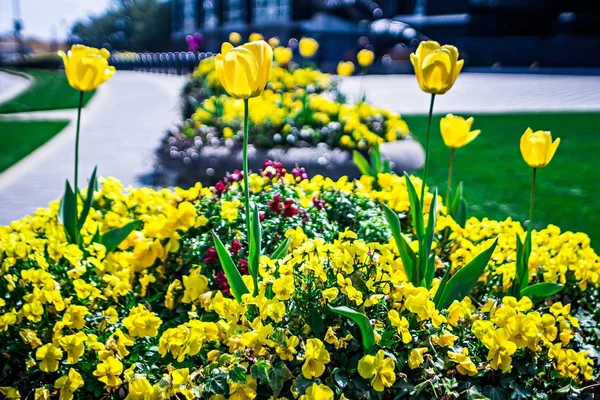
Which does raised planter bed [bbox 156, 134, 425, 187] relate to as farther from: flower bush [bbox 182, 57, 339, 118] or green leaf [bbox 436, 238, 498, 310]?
green leaf [bbox 436, 238, 498, 310]

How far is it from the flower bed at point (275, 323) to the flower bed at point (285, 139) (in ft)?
9.15

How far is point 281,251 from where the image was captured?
241cm

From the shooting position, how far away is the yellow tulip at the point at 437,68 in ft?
7.59

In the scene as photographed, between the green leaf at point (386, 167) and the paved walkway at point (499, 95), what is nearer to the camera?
the green leaf at point (386, 167)

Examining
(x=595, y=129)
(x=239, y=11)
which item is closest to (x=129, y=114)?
(x=595, y=129)

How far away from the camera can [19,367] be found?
2.36 metres

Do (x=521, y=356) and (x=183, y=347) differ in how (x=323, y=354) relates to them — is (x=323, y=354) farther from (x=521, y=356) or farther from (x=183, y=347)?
(x=521, y=356)

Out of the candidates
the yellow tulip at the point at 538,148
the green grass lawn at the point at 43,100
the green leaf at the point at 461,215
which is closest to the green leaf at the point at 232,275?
the yellow tulip at the point at 538,148

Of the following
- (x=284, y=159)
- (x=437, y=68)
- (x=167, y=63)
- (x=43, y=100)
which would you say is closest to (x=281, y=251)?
(x=437, y=68)

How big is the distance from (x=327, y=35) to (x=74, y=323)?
34.3 m

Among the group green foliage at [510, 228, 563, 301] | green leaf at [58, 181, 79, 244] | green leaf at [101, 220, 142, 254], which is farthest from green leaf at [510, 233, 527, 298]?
green leaf at [58, 181, 79, 244]

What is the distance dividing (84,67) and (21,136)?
808cm

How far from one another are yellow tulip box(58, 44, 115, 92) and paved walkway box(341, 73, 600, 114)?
388 inches

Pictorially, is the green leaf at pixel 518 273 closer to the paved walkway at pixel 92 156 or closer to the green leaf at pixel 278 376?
the green leaf at pixel 278 376
